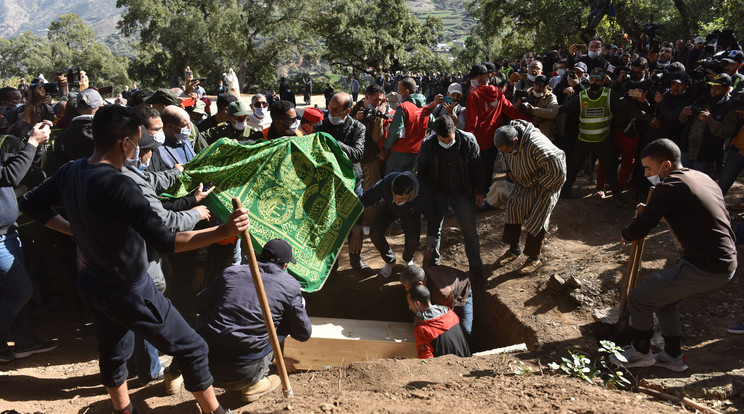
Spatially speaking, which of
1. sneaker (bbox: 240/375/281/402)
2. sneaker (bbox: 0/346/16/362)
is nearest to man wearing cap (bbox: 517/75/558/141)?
sneaker (bbox: 240/375/281/402)

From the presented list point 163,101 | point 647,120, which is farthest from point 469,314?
point 163,101

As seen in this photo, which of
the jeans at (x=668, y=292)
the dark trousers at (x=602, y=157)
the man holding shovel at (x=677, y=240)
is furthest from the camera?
the dark trousers at (x=602, y=157)

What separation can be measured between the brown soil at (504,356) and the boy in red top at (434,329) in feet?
1.05

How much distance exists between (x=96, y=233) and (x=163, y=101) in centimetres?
364

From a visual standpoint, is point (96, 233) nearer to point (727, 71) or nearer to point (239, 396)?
point (239, 396)

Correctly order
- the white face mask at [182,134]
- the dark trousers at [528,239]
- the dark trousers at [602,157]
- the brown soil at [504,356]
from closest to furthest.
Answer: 1. the brown soil at [504,356]
2. the white face mask at [182,134]
3. the dark trousers at [528,239]
4. the dark trousers at [602,157]

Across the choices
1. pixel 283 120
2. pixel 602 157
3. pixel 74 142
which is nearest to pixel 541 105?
pixel 602 157

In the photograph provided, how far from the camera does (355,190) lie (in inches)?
231

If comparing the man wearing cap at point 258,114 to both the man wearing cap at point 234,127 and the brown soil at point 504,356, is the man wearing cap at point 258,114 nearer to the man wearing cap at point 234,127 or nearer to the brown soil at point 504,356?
the man wearing cap at point 234,127

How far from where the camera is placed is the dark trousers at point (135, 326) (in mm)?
2967

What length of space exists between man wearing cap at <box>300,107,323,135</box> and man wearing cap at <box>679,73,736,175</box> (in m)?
4.47

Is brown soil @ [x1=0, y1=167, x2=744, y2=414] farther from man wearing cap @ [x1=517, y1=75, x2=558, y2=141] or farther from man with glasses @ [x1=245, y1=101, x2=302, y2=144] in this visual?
man with glasses @ [x1=245, y1=101, x2=302, y2=144]

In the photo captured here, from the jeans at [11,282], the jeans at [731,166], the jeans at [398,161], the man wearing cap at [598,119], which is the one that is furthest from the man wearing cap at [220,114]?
the jeans at [731,166]

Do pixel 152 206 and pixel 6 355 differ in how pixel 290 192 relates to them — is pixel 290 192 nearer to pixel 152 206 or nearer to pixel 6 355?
pixel 152 206
